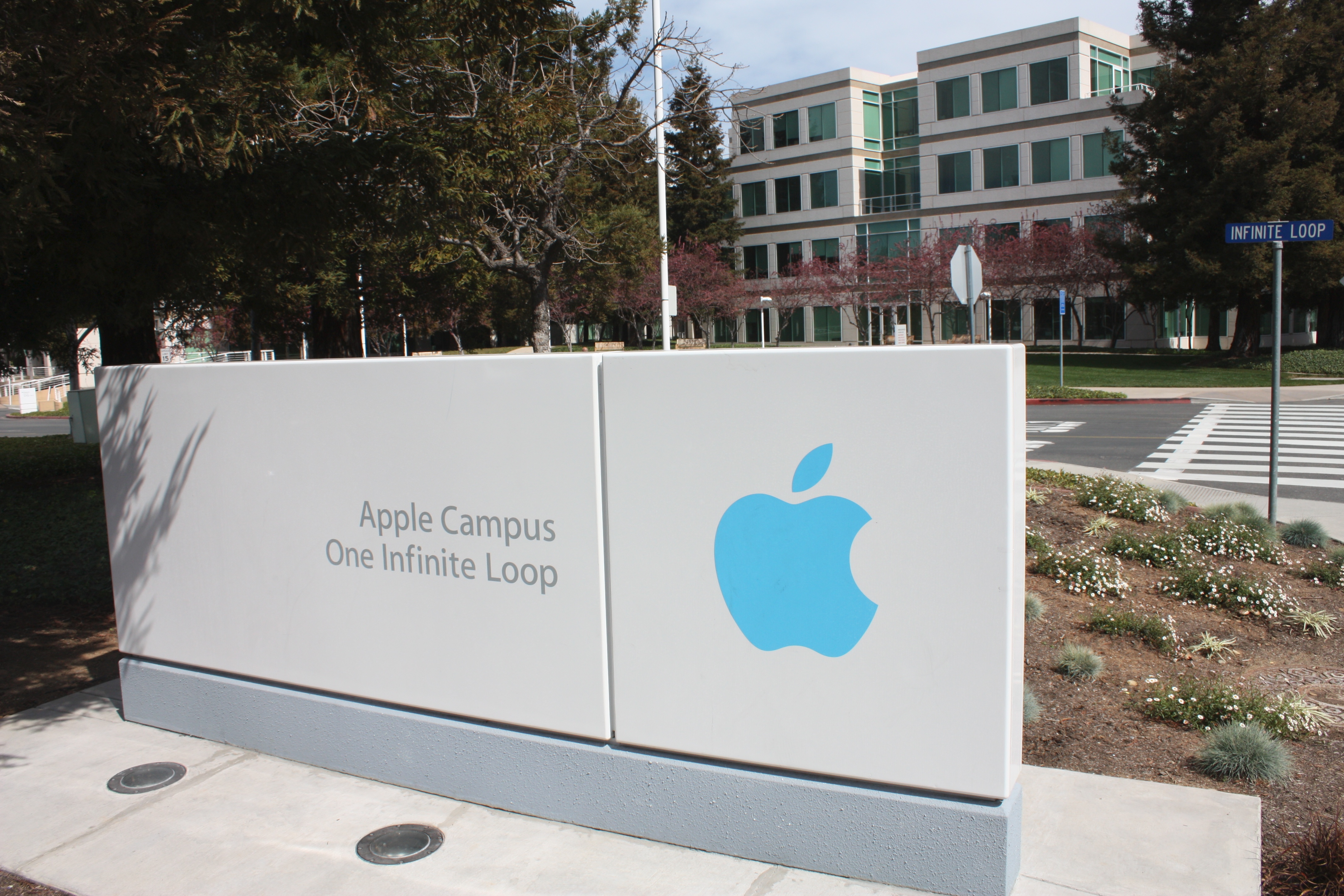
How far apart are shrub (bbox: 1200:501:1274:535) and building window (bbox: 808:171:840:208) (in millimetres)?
52120

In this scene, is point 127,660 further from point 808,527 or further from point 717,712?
point 808,527

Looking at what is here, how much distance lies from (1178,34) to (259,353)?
35.2 m

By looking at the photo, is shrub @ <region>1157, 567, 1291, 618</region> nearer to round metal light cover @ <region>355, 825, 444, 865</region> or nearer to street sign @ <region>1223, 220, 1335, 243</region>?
street sign @ <region>1223, 220, 1335, 243</region>

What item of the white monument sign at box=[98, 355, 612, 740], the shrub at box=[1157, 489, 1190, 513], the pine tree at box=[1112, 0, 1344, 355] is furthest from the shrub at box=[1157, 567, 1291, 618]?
the pine tree at box=[1112, 0, 1344, 355]

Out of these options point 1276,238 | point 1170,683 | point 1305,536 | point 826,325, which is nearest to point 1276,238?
point 1276,238

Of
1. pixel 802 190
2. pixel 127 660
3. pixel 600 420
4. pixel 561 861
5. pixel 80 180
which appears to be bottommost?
pixel 561 861

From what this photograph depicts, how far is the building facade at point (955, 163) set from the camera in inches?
1975

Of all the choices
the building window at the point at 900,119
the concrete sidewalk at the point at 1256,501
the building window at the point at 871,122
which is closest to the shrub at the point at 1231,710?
the concrete sidewalk at the point at 1256,501

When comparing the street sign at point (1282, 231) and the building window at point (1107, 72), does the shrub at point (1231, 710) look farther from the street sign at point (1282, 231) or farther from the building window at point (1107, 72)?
the building window at point (1107, 72)

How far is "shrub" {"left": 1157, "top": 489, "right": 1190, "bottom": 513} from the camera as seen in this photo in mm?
9445

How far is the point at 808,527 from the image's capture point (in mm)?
3506

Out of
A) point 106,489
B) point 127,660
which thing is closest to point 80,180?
point 106,489

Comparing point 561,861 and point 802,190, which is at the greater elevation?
point 802,190

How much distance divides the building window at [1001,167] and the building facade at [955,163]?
0.22 feet
